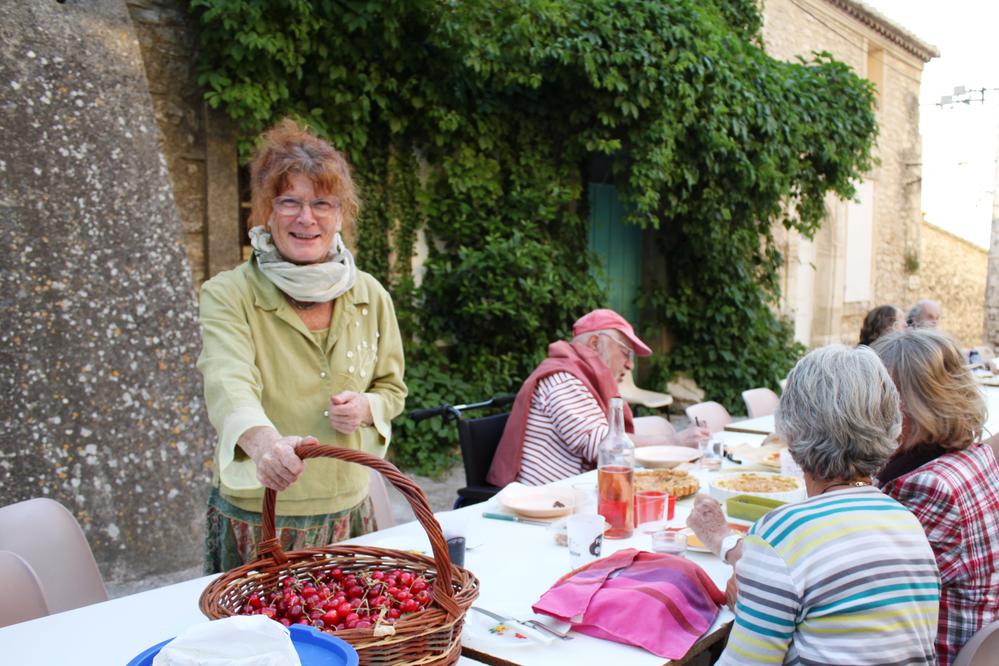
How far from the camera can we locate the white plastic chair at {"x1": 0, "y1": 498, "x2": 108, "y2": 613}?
7.15 ft

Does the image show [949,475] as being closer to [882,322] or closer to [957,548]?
[957,548]

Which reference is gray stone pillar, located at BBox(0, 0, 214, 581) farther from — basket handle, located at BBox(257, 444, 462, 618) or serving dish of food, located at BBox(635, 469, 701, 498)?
basket handle, located at BBox(257, 444, 462, 618)

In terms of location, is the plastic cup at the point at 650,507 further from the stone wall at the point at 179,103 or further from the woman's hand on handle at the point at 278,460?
the stone wall at the point at 179,103

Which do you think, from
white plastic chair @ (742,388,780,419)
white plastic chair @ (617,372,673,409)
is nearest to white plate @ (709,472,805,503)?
white plastic chair @ (742,388,780,419)

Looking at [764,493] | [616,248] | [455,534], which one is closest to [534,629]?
[455,534]

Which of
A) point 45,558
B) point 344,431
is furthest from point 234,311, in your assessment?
point 45,558

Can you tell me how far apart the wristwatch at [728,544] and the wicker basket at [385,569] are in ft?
2.43

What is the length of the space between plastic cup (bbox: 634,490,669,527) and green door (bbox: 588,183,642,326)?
17.2 ft

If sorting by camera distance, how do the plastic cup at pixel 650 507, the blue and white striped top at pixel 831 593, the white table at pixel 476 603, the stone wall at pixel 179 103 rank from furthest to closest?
the stone wall at pixel 179 103 < the plastic cup at pixel 650 507 < the white table at pixel 476 603 < the blue and white striped top at pixel 831 593

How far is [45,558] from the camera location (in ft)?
7.23

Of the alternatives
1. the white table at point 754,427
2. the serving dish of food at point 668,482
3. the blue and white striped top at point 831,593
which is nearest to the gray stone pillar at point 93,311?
the serving dish of food at point 668,482

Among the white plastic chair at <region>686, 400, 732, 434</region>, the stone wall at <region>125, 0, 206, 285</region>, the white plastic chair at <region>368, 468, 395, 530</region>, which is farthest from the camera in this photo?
the stone wall at <region>125, 0, 206, 285</region>

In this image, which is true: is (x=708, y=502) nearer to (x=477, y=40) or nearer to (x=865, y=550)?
(x=865, y=550)

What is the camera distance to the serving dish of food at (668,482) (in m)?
2.76
